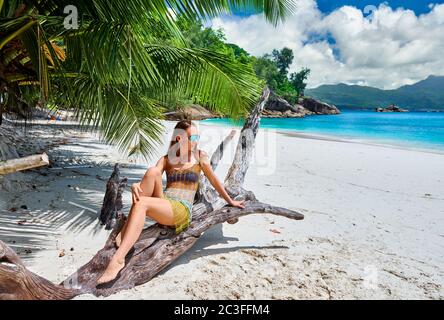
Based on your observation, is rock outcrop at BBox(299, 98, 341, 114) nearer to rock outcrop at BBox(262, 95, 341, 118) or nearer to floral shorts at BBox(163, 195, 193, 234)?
rock outcrop at BBox(262, 95, 341, 118)

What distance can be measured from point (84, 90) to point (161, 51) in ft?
3.89

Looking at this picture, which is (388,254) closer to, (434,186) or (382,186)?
(382,186)

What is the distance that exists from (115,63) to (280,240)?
2297 millimetres

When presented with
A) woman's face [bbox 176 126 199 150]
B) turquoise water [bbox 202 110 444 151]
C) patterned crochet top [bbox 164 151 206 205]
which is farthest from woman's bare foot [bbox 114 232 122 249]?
turquoise water [bbox 202 110 444 151]

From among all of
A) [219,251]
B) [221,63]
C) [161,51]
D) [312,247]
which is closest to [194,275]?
[219,251]

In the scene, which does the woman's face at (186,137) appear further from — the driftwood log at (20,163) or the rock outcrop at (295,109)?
the rock outcrop at (295,109)

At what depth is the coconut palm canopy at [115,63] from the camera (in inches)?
102

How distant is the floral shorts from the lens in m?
2.55

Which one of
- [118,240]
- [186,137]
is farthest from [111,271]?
[186,137]

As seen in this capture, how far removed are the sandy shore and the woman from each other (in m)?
0.35

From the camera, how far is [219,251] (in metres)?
3.07

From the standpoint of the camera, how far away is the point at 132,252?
7.98ft

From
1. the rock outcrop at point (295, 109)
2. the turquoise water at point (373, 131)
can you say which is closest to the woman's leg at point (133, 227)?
the turquoise water at point (373, 131)

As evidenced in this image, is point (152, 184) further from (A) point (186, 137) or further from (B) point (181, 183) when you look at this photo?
(A) point (186, 137)
